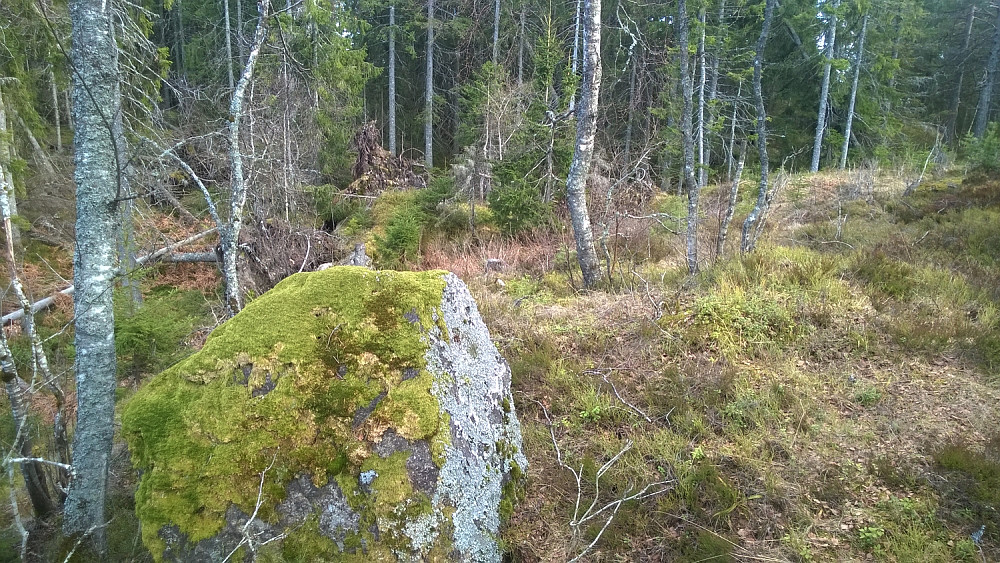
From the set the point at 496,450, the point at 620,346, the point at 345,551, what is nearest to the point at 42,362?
the point at 345,551

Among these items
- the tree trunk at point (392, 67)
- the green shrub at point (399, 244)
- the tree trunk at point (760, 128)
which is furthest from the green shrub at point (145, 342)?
the tree trunk at point (392, 67)

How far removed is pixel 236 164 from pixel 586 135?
406 cm

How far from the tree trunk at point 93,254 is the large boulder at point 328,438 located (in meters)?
0.33

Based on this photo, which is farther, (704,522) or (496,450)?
(496,450)

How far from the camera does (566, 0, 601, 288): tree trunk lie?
6082mm

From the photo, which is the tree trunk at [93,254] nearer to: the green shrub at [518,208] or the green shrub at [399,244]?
the green shrub at [399,244]

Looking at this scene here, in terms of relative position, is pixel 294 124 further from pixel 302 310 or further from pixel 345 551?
pixel 345 551

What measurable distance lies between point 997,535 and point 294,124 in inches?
467

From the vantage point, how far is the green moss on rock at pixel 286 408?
256 centimetres

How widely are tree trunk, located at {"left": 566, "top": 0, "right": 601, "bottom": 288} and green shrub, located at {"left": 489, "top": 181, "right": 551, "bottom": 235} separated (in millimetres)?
3396

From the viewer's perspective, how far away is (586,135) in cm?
626

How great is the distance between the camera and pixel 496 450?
3.17 m

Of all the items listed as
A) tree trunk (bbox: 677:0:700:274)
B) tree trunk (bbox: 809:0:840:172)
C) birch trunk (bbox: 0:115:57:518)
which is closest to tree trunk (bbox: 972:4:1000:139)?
tree trunk (bbox: 809:0:840:172)

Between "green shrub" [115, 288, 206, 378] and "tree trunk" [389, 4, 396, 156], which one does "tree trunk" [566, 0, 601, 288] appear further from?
"tree trunk" [389, 4, 396, 156]
